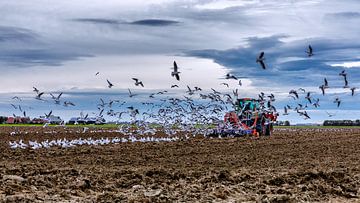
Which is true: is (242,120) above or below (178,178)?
above

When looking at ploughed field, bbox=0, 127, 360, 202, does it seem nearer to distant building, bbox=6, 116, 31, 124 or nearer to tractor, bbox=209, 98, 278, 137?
tractor, bbox=209, 98, 278, 137

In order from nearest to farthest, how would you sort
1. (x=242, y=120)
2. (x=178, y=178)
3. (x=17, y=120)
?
(x=178, y=178)
(x=242, y=120)
(x=17, y=120)

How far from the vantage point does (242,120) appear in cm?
4350

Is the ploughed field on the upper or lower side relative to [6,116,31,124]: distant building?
lower

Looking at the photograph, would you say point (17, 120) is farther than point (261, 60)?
Yes

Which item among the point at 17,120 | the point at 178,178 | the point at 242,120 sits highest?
the point at 17,120

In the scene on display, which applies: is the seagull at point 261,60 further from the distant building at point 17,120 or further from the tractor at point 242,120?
the distant building at point 17,120

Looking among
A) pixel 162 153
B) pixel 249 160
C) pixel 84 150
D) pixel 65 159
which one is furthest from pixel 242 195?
pixel 84 150

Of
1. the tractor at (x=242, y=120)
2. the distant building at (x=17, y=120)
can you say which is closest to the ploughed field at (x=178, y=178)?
the tractor at (x=242, y=120)

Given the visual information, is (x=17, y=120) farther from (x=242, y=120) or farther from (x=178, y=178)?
(x=178, y=178)

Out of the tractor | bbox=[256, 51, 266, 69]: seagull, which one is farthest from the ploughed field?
the tractor

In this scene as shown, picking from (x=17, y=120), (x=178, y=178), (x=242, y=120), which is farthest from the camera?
(x=17, y=120)

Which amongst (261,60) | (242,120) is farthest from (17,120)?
(261,60)

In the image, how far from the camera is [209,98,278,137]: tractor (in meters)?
43.2
